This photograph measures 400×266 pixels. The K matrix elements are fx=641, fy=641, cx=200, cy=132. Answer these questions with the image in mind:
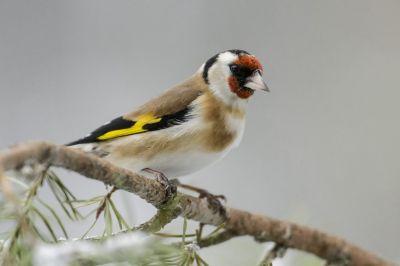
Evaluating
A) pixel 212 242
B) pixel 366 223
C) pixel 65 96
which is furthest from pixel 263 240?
pixel 65 96

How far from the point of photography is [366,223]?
2768 millimetres

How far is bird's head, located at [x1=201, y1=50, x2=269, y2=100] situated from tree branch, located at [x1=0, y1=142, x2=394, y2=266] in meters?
0.70

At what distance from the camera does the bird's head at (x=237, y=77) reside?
183 cm

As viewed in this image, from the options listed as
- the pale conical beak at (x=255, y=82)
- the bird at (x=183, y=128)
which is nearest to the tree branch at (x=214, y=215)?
the bird at (x=183, y=128)

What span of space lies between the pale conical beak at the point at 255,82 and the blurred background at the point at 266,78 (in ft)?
3.72

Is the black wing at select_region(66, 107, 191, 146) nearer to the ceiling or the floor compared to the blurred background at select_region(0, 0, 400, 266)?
nearer to the floor

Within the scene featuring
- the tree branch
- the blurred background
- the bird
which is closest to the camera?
the tree branch

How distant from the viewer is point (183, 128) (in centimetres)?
165

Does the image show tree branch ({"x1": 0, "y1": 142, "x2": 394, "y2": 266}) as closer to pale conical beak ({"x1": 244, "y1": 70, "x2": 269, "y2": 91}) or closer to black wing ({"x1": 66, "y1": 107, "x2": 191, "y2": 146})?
black wing ({"x1": 66, "y1": 107, "x2": 191, "y2": 146})

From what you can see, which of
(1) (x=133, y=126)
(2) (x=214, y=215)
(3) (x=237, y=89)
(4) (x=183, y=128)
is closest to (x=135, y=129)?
(1) (x=133, y=126)

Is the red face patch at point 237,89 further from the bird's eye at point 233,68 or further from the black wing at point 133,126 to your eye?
the black wing at point 133,126

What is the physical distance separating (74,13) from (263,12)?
0.97 m

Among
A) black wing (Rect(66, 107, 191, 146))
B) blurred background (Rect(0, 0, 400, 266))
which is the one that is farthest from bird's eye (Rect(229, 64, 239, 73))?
blurred background (Rect(0, 0, 400, 266))

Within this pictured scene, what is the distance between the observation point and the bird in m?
1.61
